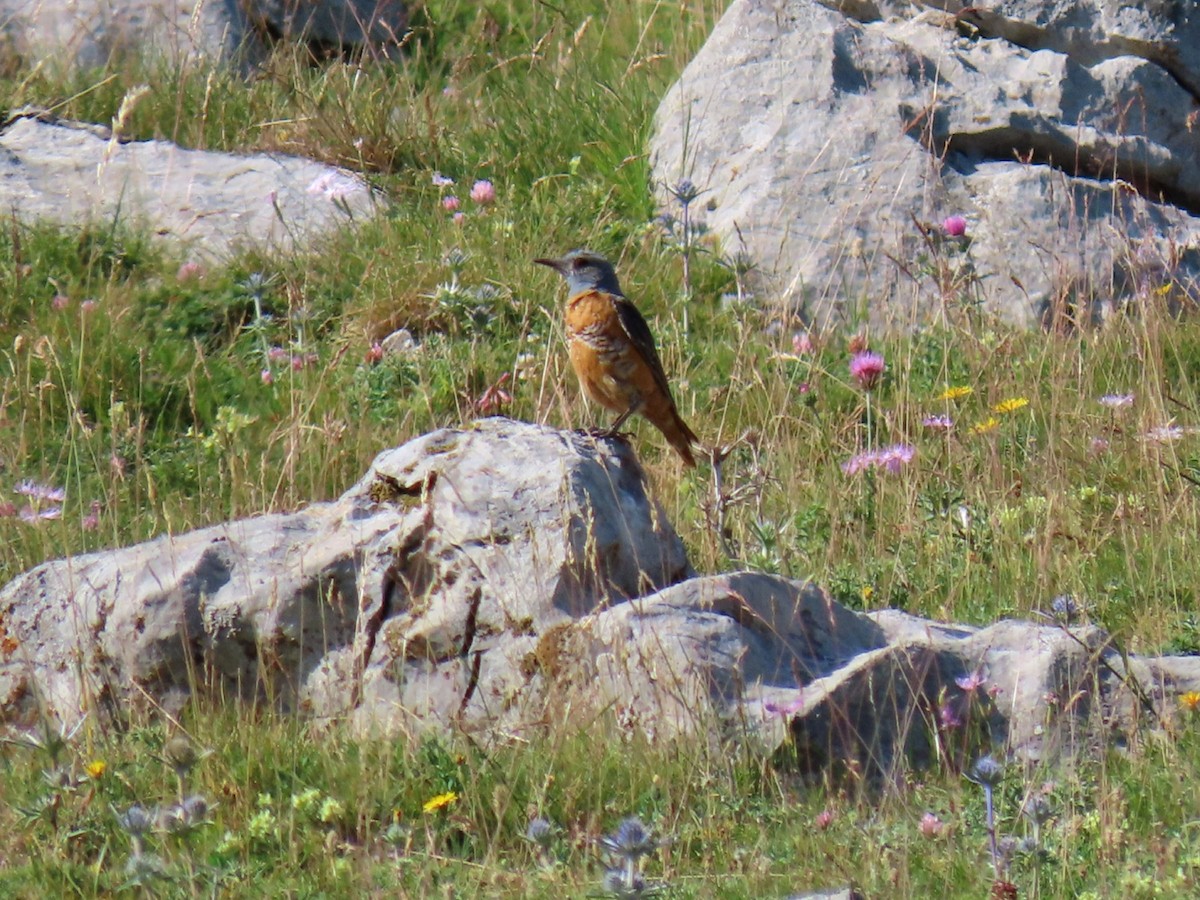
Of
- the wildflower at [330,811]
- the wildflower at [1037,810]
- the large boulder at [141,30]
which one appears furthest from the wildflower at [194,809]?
the large boulder at [141,30]

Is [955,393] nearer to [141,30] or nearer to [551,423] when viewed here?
[551,423]

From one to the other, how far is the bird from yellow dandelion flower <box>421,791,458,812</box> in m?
1.96

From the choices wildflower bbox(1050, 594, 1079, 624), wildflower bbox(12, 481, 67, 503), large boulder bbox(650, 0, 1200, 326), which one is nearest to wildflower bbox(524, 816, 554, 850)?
wildflower bbox(1050, 594, 1079, 624)

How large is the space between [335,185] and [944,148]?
9.28 feet

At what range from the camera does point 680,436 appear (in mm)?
5594

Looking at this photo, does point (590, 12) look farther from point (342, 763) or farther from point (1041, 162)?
point (342, 763)

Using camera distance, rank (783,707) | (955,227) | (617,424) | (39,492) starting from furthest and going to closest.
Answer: (955,227) < (39,492) < (617,424) < (783,707)

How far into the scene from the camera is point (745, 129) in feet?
25.0

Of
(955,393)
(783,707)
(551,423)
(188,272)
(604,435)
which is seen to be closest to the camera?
(783,707)

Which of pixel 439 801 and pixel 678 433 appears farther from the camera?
pixel 678 433

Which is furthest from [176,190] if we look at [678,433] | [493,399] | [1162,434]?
[1162,434]

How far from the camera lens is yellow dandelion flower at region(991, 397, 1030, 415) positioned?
18.9ft

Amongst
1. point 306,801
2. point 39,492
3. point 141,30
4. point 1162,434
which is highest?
point 1162,434

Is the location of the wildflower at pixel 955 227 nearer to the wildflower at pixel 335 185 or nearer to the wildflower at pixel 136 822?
the wildflower at pixel 335 185
